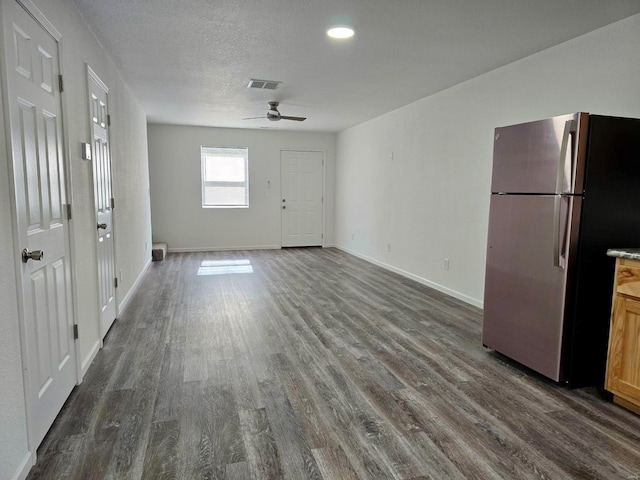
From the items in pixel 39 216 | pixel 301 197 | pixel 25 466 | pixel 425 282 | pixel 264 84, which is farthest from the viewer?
pixel 301 197

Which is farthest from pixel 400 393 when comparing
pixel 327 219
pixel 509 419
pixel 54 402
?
pixel 327 219

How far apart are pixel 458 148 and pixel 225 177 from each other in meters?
4.89

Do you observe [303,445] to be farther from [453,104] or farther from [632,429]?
[453,104]

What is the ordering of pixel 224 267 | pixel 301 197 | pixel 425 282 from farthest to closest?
pixel 301 197
pixel 224 267
pixel 425 282

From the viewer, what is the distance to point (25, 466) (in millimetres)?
1653

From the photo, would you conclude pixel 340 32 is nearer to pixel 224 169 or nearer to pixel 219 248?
pixel 224 169

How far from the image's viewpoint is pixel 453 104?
14.9ft

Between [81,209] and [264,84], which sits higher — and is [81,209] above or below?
below

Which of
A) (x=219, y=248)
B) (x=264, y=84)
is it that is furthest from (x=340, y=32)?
(x=219, y=248)

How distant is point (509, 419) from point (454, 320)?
1.65 m

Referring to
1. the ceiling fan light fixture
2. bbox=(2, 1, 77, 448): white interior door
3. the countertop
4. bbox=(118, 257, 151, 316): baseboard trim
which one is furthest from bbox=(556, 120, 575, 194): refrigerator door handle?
bbox=(118, 257, 151, 316): baseboard trim

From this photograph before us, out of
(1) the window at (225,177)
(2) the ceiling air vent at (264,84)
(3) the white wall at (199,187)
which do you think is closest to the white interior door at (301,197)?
(3) the white wall at (199,187)

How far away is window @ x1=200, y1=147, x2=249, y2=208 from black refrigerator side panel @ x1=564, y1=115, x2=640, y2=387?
6477 mm

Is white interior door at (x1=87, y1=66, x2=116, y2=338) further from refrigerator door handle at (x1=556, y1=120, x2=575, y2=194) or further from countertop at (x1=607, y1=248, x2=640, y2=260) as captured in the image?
countertop at (x1=607, y1=248, x2=640, y2=260)
